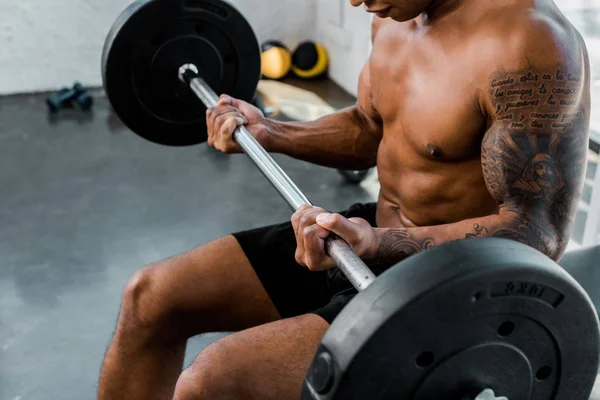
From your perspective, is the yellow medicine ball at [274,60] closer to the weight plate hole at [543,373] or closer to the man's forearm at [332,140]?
the man's forearm at [332,140]

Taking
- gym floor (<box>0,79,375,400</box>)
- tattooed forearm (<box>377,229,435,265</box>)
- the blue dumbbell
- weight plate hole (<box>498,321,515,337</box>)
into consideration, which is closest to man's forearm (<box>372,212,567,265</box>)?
tattooed forearm (<box>377,229,435,265</box>)

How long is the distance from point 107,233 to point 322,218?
1.70m

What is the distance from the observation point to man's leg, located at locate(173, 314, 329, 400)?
1.08 m

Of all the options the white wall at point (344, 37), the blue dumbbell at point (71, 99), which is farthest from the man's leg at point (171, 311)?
the blue dumbbell at point (71, 99)

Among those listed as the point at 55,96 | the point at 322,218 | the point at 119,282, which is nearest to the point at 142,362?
the point at 322,218

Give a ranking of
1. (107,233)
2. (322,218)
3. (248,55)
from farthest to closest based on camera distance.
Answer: (107,233), (248,55), (322,218)

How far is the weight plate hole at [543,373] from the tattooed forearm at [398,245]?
276 millimetres

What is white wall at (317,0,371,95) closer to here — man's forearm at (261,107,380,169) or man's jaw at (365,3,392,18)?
man's forearm at (261,107,380,169)

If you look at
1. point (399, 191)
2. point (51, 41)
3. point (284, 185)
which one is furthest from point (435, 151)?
point (51, 41)

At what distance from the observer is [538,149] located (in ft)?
3.52

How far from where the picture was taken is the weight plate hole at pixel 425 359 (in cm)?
84

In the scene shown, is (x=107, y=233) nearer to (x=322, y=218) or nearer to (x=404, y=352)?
(x=322, y=218)

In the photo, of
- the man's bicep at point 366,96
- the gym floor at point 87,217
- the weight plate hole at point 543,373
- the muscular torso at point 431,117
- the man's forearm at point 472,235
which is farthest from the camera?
the gym floor at point 87,217

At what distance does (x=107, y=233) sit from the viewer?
8.55ft
